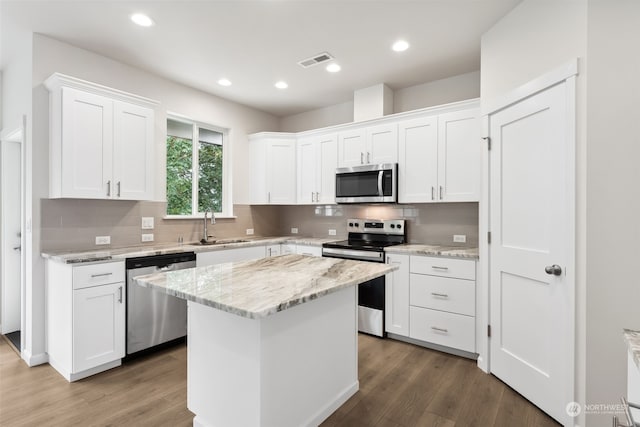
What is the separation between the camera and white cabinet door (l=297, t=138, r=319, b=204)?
14.0 ft

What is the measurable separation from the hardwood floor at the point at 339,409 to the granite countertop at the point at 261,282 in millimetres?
944

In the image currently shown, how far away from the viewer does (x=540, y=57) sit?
210cm

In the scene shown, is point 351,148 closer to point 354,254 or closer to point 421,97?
point 421,97

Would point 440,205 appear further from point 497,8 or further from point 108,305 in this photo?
point 108,305

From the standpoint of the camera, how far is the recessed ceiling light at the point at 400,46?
2.85m

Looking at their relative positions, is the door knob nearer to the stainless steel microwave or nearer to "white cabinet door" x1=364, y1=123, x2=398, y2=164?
the stainless steel microwave

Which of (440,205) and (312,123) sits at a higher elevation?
(312,123)

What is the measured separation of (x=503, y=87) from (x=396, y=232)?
189 centimetres

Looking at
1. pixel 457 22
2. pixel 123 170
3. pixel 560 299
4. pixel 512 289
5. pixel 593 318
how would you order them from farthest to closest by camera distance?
pixel 123 170 < pixel 457 22 < pixel 512 289 < pixel 560 299 < pixel 593 318

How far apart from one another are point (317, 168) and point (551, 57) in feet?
8.93

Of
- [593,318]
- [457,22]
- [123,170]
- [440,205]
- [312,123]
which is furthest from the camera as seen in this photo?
[312,123]

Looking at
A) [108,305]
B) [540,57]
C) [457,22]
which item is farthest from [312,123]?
[108,305]

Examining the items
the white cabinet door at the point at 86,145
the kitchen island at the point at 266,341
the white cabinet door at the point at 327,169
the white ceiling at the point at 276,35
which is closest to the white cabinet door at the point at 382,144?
the white cabinet door at the point at 327,169

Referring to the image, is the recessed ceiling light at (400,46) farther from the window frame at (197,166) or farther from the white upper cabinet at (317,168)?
the window frame at (197,166)
